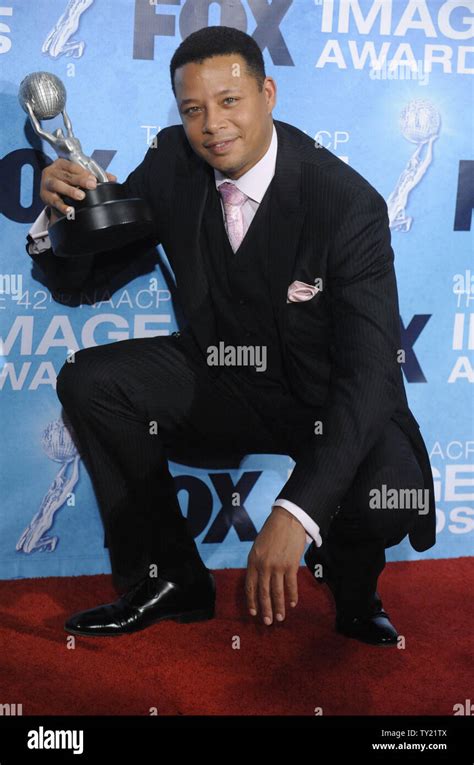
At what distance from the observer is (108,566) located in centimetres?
234

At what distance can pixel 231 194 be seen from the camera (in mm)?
1970

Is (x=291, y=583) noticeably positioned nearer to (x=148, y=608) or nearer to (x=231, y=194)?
(x=148, y=608)

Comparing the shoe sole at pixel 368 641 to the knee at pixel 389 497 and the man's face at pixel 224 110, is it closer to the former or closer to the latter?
the knee at pixel 389 497

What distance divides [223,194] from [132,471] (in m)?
0.65

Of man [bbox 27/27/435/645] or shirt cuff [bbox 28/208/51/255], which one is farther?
shirt cuff [bbox 28/208/51/255]

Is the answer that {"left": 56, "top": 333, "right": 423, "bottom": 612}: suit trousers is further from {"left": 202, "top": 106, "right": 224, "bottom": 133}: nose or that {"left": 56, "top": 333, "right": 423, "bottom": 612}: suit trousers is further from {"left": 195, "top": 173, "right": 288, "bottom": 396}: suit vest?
{"left": 202, "top": 106, "right": 224, "bottom": 133}: nose

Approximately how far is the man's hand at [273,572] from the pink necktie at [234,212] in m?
0.74

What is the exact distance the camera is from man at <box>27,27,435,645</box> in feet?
5.94

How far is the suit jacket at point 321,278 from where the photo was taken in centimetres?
165

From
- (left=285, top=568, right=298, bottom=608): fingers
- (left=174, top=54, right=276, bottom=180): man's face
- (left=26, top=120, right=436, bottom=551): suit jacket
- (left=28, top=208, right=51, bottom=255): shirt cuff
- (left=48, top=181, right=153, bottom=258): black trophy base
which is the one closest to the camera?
(left=285, top=568, right=298, bottom=608): fingers

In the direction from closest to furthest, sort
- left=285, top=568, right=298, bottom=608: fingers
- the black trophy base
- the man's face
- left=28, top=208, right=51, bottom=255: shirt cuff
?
left=285, top=568, right=298, bottom=608: fingers, the man's face, the black trophy base, left=28, top=208, right=51, bottom=255: shirt cuff

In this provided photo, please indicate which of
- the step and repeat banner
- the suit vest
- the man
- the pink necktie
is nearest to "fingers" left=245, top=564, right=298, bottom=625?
the man

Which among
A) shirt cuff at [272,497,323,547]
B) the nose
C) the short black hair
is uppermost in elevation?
the short black hair
